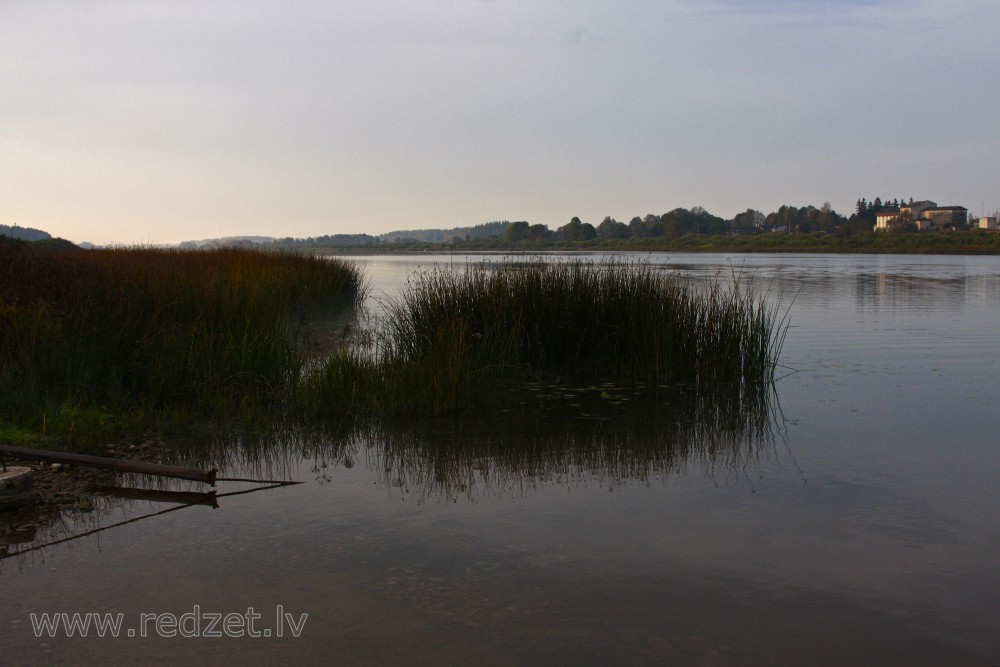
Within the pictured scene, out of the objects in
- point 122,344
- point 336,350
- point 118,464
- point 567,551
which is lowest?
point 567,551

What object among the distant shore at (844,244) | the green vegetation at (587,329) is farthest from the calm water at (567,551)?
the distant shore at (844,244)

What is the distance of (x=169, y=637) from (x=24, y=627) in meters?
0.65

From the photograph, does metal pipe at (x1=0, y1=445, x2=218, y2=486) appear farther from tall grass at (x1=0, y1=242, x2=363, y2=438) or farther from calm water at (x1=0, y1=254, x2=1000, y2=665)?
tall grass at (x1=0, y1=242, x2=363, y2=438)

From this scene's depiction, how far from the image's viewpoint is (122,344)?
8094mm

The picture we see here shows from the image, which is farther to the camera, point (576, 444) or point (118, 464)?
point (576, 444)

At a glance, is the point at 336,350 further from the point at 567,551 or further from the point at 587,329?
the point at 567,551

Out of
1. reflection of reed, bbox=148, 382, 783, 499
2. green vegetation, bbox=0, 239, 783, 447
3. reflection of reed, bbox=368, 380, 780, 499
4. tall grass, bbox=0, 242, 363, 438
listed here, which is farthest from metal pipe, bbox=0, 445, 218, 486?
reflection of reed, bbox=368, 380, 780, 499

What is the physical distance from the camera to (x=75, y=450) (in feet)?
20.6

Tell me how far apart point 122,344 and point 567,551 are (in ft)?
17.9

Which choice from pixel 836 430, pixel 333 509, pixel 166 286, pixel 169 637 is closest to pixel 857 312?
pixel 836 430

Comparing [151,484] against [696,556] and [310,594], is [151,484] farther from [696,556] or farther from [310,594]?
[696,556]

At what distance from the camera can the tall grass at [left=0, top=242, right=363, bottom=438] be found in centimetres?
743

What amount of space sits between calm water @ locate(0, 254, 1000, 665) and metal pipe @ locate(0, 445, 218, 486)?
0.25 m

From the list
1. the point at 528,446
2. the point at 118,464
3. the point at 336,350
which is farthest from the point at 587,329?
the point at 118,464
